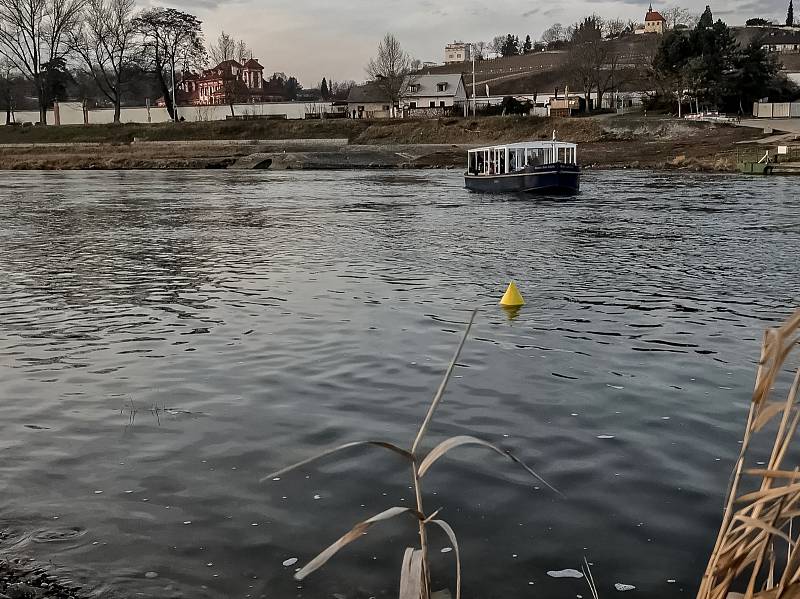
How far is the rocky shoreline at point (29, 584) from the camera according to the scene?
508cm

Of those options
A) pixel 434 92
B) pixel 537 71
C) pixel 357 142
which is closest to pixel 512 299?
pixel 357 142

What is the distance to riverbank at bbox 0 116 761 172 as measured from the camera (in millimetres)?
62688

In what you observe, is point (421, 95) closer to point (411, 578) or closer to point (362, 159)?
point (362, 159)

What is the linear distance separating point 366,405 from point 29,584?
4.13 m

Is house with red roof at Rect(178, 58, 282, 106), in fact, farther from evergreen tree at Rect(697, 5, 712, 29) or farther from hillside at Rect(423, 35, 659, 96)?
evergreen tree at Rect(697, 5, 712, 29)

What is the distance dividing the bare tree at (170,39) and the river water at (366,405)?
89.9 meters

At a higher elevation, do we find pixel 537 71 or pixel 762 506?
pixel 537 71

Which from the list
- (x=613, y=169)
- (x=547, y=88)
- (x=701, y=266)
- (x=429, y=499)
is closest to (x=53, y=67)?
(x=547, y=88)

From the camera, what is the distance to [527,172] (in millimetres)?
39406

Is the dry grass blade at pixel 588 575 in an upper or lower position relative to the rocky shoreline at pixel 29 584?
lower

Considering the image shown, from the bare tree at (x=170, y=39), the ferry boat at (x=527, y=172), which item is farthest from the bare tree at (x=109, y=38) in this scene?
the ferry boat at (x=527, y=172)

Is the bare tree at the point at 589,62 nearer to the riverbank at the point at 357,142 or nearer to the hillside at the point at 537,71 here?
the hillside at the point at 537,71

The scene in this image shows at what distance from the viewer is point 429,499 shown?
657 centimetres

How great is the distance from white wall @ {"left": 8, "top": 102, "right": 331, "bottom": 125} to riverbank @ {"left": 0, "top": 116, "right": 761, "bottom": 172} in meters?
15.8
